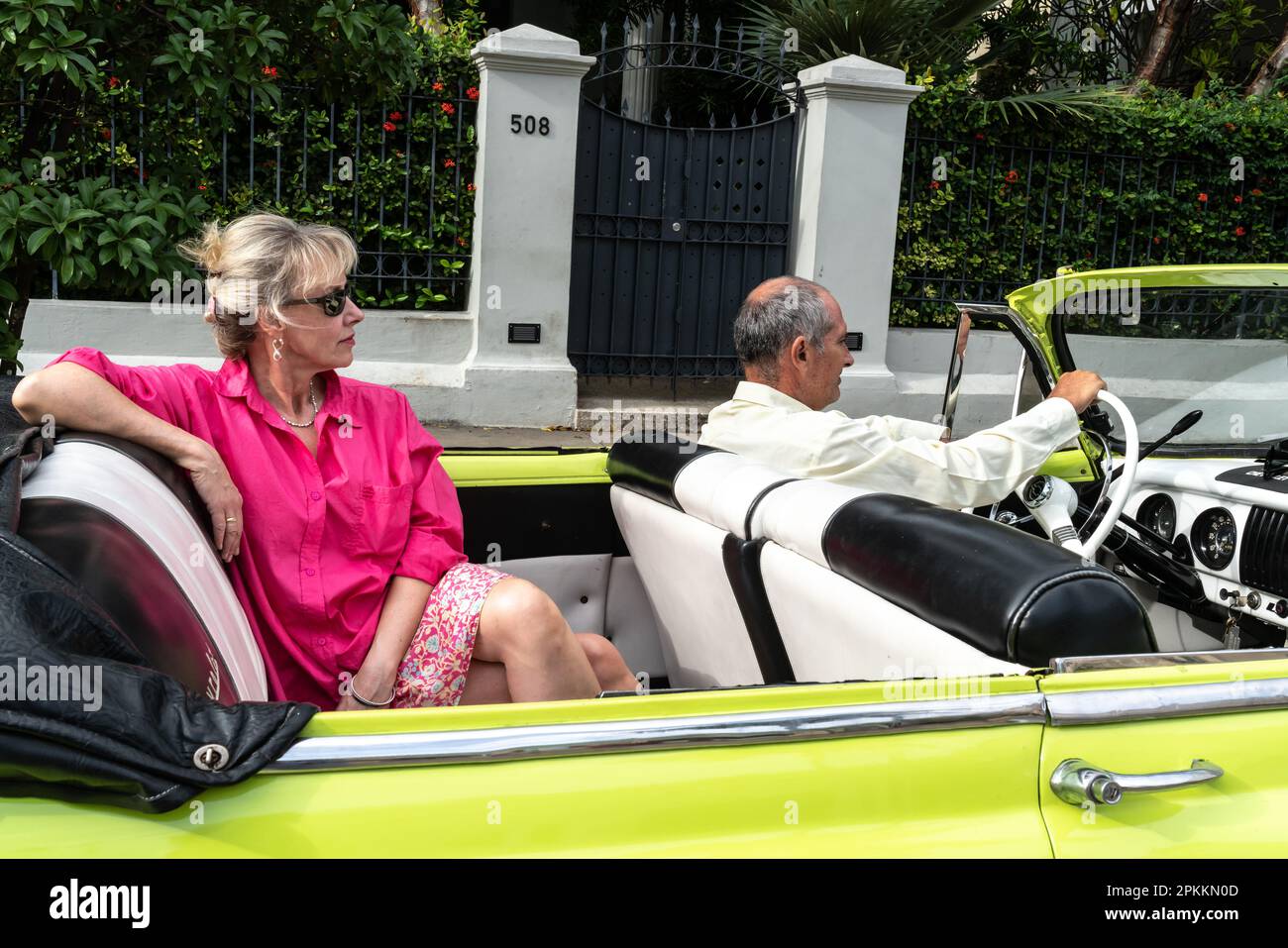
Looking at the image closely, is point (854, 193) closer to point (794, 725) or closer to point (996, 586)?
point (996, 586)

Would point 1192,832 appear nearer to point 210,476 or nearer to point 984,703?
point 984,703

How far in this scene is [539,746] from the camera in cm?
153

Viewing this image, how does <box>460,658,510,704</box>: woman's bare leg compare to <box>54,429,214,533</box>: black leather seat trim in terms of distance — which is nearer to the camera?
<box>54,429,214,533</box>: black leather seat trim

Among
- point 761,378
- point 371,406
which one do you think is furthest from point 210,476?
point 761,378

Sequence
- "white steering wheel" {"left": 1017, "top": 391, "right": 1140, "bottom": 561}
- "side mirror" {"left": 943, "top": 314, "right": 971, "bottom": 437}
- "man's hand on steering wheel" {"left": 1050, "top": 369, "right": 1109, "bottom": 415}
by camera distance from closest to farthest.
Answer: "man's hand on steering wheel" {"left": 1050, "top": 369, "right": 1109, "bottom": 415}
"white steering wheel" {"left": 1017, "top": 391, "right": 1140, "bottom": 561}
"side mirror" {"left": 943, "top": 314, "right": 971, "bottom": 437}

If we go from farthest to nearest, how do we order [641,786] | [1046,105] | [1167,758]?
1. [1046,105]
2. [1167,758]
3. [641,786]

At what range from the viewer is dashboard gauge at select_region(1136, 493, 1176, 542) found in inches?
147

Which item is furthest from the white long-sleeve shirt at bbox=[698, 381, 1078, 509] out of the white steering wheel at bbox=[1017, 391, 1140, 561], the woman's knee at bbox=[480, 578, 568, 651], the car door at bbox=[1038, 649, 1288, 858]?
the car door at bbox=[1038, 649, 1288, 858]

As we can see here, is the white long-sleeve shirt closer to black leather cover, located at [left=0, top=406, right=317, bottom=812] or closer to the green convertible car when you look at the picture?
the green convertible car

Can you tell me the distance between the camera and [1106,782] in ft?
5.38

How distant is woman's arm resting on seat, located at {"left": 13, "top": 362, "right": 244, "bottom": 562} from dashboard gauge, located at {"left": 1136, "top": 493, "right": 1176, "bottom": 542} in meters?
2.73

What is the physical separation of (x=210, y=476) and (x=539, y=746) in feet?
3.44

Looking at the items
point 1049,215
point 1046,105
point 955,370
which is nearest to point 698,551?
point 955,370

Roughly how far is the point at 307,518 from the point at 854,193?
25.3 ft
